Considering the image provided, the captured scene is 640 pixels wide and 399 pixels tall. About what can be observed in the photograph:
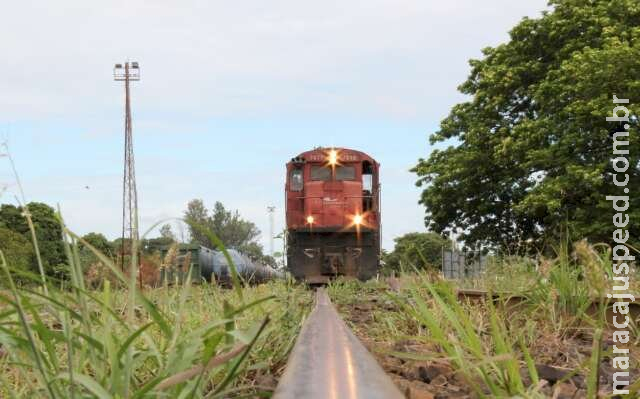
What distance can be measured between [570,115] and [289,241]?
1208cm

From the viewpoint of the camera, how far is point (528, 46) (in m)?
25.3

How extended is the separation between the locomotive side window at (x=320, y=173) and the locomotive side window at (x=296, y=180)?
0.35 m

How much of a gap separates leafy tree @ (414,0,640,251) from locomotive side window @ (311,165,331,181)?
636cm

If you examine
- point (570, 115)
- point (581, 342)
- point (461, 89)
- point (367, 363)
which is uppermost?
point (461, 89)

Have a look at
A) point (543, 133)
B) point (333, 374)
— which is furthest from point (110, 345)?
point (543, 133)

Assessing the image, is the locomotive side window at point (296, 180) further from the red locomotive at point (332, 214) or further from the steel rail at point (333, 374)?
the steel rail at point (333, 374)

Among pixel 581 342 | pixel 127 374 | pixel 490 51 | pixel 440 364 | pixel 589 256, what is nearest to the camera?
pixel 589 256

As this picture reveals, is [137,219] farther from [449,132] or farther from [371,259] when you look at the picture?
[449,132]

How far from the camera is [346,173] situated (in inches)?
647

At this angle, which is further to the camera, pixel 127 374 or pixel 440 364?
pixel 440 364

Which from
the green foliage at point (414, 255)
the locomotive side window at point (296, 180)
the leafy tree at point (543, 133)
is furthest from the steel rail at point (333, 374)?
the leafy tree at point (543, 133)

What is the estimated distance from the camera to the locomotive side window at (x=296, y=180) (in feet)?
54.1

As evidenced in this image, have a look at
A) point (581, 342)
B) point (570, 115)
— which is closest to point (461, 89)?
point (570, 115)

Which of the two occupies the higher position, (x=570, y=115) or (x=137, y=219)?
(x=570, y=115)
